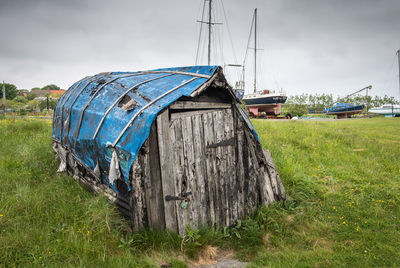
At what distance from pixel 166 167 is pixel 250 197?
2.00 metres

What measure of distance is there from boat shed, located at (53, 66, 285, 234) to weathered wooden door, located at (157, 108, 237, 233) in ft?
0.05

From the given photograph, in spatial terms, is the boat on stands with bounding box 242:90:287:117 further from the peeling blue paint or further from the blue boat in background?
the peeling blue paint

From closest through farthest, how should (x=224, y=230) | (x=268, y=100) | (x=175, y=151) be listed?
(x=175, y=151), (x=224, y=230), (x=268, y=100)

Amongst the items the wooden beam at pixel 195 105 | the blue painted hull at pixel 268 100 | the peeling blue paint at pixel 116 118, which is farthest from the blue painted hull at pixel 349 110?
the peeling blue paint at pixel 116 118

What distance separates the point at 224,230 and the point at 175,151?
168 centimetres

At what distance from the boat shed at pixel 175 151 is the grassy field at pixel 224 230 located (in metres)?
0.30

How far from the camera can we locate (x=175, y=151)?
358cm

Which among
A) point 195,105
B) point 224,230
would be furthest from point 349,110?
point 195,105

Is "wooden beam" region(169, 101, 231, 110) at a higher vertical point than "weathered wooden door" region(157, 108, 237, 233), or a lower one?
higher

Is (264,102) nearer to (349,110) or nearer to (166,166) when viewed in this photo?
(349,110)

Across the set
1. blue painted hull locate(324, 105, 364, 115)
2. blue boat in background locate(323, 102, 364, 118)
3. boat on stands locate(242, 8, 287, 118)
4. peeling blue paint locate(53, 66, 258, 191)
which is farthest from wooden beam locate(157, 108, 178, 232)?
blue painted hull locate(324, 105, 364, 115)

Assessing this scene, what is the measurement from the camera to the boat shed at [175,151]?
11.1ft

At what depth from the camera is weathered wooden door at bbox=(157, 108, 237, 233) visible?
353 cm

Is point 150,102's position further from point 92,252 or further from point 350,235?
point 350,235
